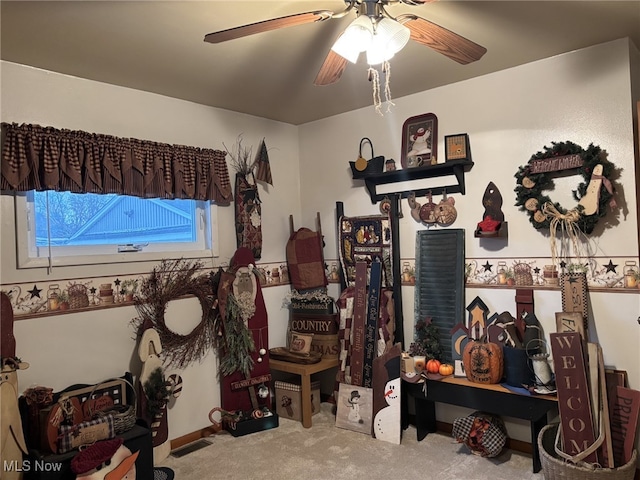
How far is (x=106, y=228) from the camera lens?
122 inches

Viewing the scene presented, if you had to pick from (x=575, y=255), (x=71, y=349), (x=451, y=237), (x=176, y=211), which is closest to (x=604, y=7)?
(x=575, y=255)

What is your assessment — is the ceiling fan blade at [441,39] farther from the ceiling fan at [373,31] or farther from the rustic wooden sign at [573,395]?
the rustic wooden sign at [573,395]

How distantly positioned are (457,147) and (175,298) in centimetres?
222

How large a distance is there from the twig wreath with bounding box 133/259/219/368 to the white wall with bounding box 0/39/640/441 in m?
0.10

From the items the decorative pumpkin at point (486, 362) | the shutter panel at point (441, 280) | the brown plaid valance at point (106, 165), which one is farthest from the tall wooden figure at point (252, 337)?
the decorative pumpkin at point (486, 362)

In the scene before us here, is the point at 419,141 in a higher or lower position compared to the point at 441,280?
higher

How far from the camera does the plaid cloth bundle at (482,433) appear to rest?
2920 millimetres

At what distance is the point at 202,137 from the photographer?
3604 mm

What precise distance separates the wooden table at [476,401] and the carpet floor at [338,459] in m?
0.14

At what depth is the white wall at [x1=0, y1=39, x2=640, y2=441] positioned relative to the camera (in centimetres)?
268

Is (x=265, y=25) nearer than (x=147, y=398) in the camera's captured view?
Yes

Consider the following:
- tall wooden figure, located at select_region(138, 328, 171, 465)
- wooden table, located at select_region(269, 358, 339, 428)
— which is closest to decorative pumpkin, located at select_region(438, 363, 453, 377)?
wooden table, located at select_region(269, 358, 339, 428)

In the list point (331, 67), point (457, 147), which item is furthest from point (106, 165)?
point (457, 147)

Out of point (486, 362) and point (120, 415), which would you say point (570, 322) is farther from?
point (120, 415)
